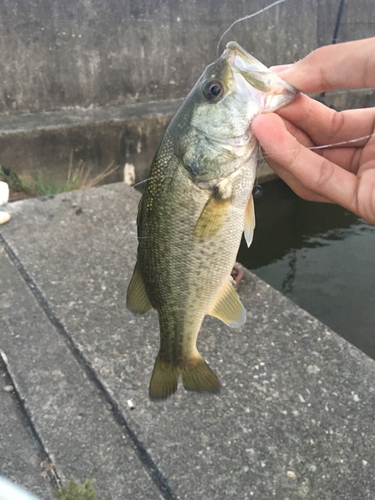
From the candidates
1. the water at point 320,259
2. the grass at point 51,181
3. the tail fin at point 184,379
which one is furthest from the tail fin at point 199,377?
the grass at point 51,181

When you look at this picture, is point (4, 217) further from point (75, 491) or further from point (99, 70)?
point (75, 491)

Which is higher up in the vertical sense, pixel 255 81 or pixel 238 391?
pixel 255 81

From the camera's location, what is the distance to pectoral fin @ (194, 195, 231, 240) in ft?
4.86

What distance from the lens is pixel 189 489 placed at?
2.01 m

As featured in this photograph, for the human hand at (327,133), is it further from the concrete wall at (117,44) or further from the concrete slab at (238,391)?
the concrete wall at (117,44)

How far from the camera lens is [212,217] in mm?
1490

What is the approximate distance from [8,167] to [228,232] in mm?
4047

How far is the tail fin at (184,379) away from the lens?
1.74 metres

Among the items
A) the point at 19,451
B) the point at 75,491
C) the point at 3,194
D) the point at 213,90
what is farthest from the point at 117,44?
the point at 75,491

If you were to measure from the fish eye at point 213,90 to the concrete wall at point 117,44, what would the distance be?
429cm

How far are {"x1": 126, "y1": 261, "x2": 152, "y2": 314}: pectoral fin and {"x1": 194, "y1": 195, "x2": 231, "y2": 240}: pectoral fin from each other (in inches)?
12.9

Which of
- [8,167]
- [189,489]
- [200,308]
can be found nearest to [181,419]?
[189,489]

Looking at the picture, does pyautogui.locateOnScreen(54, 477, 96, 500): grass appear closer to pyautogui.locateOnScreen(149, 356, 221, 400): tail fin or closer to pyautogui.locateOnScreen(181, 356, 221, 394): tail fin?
pyautogui.locateOnScreen(149, 356, 221, 400): tail fin

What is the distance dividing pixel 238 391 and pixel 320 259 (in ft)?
12.1
